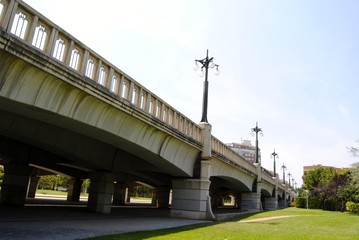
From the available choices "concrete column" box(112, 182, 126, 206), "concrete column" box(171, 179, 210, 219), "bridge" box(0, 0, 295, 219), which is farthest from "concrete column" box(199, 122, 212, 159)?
"concrete column" box(112, 182, 126, 206)

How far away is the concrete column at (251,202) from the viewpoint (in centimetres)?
3741

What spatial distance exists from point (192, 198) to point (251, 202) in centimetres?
2091

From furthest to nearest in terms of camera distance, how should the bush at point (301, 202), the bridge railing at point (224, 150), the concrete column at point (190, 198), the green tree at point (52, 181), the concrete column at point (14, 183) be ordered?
the green tree at point (52, 181) < the bush at point (301, 202) < the bridge railing at point (224, 150) < the concrete column at point (14, 183) < the concrete column at point (190, 198)

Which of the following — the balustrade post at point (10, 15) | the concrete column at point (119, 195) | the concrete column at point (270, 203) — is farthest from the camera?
the concrete column at point (270, 203)

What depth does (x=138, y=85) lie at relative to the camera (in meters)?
13.6

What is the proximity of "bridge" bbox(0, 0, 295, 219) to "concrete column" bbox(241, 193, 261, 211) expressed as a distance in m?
11.0

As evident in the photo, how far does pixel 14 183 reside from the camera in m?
19.8

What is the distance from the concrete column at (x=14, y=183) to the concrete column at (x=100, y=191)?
14.4 feet

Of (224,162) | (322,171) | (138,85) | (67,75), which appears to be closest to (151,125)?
(138,85)

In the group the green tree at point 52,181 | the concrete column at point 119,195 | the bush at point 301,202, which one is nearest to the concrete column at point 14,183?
the concrete column at point 119,195

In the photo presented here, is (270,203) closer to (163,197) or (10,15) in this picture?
(163,197)

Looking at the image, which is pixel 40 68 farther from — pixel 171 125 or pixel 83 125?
pixel 171 125

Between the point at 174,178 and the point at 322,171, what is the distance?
54.6 m

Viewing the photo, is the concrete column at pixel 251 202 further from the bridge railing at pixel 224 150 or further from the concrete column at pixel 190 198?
the concrete column at pixel 190 198
